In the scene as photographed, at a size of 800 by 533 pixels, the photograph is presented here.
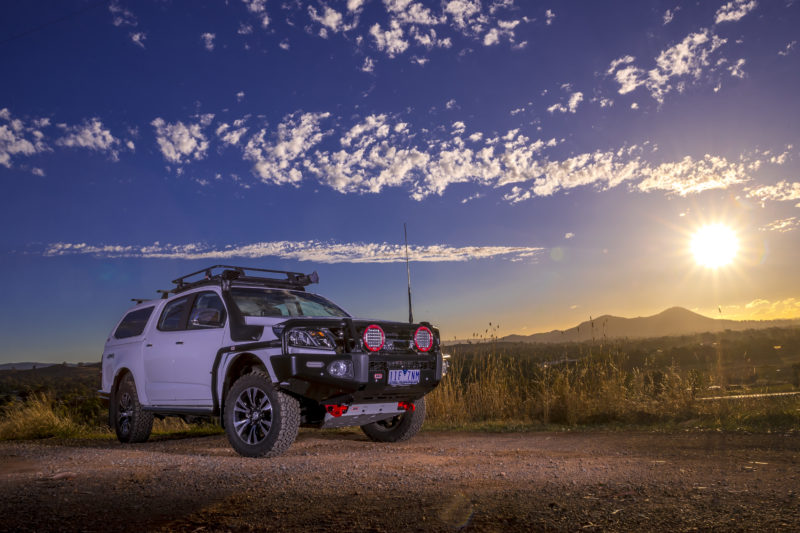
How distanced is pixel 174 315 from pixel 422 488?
5389 mm

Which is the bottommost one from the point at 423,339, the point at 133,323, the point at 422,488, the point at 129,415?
the point at 422,488

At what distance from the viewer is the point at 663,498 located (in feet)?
15.0

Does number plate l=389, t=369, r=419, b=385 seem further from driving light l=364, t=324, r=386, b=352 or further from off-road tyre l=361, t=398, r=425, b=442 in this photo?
off-road tyre l=361, t=398, r=425, b=442

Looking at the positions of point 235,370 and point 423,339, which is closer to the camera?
point 235,370

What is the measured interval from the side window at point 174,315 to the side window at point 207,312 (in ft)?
0.67

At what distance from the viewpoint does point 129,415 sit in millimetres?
9516

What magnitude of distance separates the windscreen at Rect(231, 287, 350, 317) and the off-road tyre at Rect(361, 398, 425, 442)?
65.1 inches

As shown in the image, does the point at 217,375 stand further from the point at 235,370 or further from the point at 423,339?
the point at 423,339

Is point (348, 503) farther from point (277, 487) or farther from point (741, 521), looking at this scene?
point (741, 521)

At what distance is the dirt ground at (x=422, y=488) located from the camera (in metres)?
4.03

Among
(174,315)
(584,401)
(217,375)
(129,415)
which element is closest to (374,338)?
(217,375)

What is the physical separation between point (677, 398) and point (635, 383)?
2.75 ft

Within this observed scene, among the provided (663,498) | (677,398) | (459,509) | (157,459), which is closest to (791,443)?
(677,398)

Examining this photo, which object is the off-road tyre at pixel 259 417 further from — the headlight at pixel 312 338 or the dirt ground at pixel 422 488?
the headlight at pixel 312 338
